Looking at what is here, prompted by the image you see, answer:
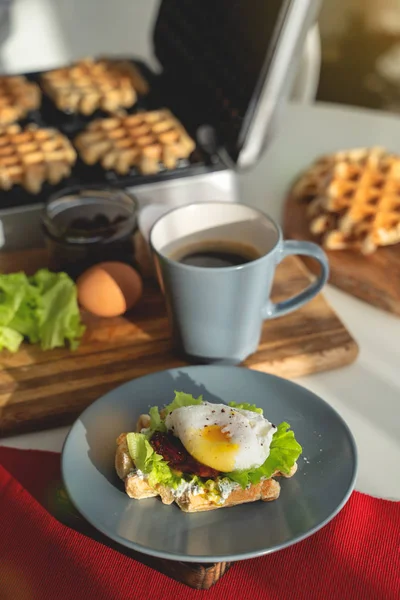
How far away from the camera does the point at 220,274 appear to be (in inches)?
33.6

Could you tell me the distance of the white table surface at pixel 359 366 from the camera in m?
0.87

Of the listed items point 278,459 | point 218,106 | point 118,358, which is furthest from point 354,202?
point 278,459

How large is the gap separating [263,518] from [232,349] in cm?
29

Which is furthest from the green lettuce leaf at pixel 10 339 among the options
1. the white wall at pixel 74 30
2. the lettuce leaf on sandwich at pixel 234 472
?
the white wall at pixel 74 30

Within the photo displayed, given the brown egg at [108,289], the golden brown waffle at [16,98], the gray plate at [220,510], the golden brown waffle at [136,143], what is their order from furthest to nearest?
the golden brown waffle at [16,98] < the golden brown waffle at [136,143] < the brown egg at [108,289] < the gray plate at [220,510]

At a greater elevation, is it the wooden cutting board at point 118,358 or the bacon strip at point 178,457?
the bacon strip at point 178,457

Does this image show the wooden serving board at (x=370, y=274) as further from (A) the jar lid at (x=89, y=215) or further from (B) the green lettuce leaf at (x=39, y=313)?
(B) the green lettuce leaf at (x=39, y=313)

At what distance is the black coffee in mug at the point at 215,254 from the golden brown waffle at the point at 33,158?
37cm

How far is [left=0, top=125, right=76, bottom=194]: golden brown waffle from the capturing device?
3.97ft

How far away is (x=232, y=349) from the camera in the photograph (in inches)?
37.5

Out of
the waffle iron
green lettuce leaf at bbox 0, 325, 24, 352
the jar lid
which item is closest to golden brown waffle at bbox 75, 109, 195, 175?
the waffle iron

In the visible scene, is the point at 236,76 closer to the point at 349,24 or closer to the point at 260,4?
the point at 260,4

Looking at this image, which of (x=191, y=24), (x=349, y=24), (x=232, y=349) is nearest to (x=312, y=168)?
(x=191, y=24)

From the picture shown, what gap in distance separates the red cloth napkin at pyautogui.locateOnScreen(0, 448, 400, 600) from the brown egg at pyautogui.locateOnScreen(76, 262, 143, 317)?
0.34 metres
